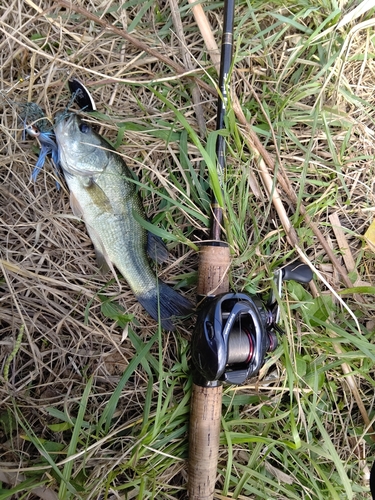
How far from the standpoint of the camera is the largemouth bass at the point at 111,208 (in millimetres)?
1771

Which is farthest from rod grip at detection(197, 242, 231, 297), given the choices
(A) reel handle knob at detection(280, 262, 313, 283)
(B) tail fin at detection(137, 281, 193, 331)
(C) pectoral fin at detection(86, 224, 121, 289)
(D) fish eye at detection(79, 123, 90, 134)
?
(D) fish eye at detection(79, 123, 90, 134)

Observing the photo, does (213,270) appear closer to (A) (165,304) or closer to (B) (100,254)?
(A) (165,304)

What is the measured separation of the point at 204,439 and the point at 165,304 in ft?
1.91

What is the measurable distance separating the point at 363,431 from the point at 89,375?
1335mm

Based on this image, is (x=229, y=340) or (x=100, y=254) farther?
(x=100, y=254)

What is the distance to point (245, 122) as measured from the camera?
1848 mm

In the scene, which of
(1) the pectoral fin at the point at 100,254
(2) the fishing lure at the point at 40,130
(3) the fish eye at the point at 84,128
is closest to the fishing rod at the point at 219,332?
(1) the pectoral fin at the point at 100,254

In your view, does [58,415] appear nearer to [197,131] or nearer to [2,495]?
[2,495]

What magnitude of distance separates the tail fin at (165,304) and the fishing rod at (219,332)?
0.13 metres

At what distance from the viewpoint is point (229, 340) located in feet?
5.07

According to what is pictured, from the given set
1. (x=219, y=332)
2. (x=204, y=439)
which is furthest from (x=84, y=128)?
(x=204, y=439)

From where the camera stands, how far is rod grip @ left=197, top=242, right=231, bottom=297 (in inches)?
68.4

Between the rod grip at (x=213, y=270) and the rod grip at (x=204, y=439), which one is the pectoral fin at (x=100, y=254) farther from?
the rod grip at (x=204, y=439)

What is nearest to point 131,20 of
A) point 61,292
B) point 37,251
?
point 37,251
